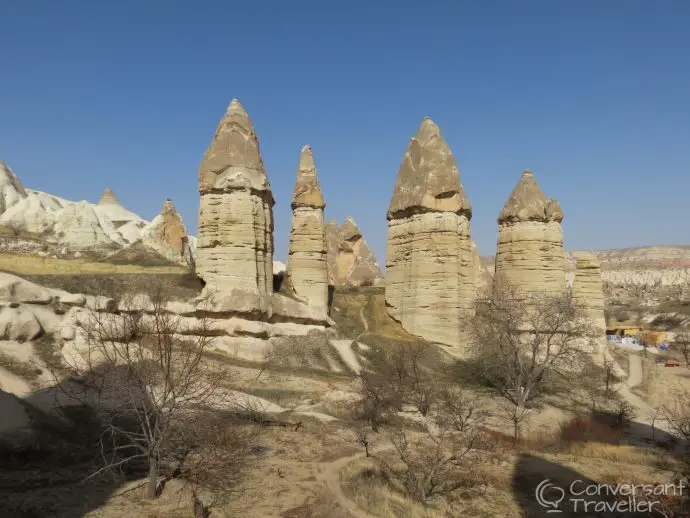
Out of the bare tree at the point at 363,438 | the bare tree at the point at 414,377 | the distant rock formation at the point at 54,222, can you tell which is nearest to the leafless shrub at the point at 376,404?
the bare tree at the point at 414,377

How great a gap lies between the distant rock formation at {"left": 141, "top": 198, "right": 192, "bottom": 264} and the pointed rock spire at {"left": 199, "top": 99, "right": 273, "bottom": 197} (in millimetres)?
17731

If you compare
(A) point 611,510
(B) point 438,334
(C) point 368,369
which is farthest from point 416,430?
(B) point 438,334

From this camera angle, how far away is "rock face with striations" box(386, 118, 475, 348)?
97.7 feet

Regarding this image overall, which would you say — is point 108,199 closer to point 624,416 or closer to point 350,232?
point 350,232

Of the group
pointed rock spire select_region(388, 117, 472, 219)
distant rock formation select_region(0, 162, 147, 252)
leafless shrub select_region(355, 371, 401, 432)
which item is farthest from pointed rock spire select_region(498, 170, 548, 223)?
distant rock formation select_region(0, 162, 147, 252)

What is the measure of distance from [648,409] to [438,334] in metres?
11.0

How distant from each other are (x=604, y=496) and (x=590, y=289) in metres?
23.2

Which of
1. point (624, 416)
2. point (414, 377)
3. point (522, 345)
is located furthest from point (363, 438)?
point (522, 345)

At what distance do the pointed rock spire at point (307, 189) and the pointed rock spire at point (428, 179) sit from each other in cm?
493

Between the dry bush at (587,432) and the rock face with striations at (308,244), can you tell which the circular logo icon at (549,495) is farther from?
the rock face with striations at (308,244)

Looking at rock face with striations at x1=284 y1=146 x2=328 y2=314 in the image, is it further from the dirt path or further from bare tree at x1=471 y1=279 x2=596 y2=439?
the dirt path

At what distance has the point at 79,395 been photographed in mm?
16078

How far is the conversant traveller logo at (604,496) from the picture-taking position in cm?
1023

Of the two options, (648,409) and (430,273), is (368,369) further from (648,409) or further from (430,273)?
(648,409)
